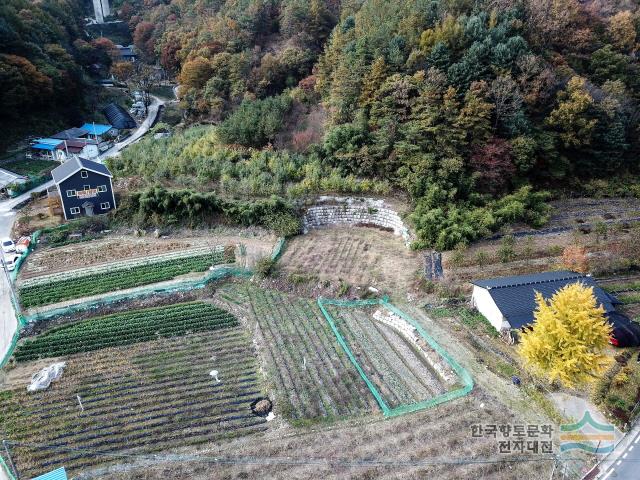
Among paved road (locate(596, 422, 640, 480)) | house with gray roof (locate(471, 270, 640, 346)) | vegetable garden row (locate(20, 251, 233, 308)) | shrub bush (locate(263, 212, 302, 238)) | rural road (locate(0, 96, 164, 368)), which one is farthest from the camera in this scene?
shrub bush (locate(263, 212, 302, 238))

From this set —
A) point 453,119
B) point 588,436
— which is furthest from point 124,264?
point 588,436

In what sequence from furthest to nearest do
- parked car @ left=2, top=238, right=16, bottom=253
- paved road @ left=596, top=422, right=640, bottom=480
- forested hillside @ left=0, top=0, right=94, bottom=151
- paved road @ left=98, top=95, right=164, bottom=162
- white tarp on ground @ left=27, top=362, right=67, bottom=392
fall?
paved road @ left=98, top=95, right=164, bottom=162 < forested hillside @ left=0, top=0, right=94, bottom=151 < parked car @ left=2, top=238, right=16, bottom=253 < white tarp on ground @ left=27, top=362, right=67, bottom=392 < paved road @ left=596, top=422, right=640, bottom=480

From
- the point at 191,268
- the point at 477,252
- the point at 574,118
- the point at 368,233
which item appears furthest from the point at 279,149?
the point at 574,118

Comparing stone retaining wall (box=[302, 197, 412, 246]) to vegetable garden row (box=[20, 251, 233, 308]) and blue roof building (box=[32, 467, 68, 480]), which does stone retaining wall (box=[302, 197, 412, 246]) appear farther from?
blue roof building (box=[32, 467, 68, 480])

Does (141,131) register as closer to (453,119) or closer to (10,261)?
(10,261)

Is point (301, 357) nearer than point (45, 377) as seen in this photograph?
No

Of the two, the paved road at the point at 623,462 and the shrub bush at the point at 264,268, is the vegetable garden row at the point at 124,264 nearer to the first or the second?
the shrub bush at the point at 264,268

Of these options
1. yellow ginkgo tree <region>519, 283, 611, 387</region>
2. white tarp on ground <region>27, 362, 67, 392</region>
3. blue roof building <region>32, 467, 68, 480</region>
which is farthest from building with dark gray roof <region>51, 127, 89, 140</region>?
yellow ginkgo tree <region>519, 283, 611, 387</region>
